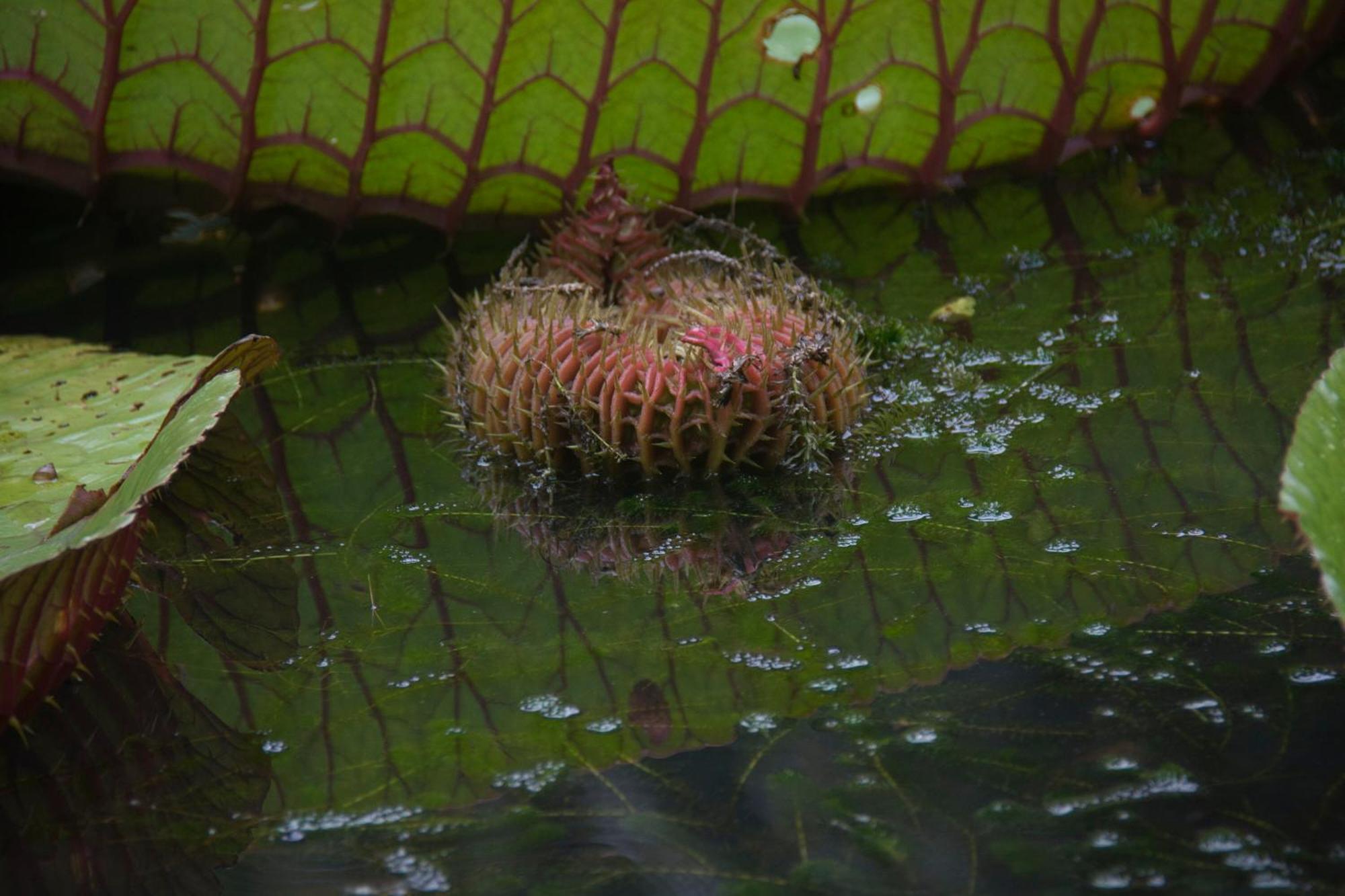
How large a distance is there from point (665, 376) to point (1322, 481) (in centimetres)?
63

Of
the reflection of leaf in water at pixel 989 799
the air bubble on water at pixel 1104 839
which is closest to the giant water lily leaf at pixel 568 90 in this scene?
the reflection of leaf in water at pixel 989 799

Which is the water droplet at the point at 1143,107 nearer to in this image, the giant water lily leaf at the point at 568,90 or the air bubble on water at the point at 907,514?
the giant water lily leaf at the point at 568,90

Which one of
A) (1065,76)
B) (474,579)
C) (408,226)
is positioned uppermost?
(1065,76)

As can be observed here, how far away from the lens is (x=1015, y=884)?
776mm

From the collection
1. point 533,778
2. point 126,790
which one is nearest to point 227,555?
point 126,790

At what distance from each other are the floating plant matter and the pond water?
1.8 inches

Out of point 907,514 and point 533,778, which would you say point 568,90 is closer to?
point 907,514

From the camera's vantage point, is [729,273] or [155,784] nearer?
[155,784]

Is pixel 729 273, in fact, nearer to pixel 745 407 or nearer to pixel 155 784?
pixel 745 407

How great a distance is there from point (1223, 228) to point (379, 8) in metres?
1.21

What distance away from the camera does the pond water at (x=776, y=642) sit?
→ 84cm

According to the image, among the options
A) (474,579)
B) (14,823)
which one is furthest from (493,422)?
(14,823)

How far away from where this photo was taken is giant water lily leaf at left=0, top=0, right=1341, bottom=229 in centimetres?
178

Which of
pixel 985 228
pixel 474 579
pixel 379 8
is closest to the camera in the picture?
pixel 474 579
